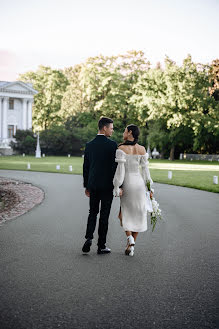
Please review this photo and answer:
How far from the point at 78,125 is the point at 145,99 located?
2117 centimetres

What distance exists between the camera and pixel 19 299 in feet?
13.5


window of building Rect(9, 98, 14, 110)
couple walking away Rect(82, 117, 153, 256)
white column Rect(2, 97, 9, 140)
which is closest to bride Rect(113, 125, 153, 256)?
couple walking away Rect(82, 117, 153, 256)

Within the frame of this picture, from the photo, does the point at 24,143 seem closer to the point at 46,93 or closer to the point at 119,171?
the point at 46,93

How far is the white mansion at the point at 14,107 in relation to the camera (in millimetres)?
67938

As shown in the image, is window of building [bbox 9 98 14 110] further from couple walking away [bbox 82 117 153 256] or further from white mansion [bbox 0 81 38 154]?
couple walking away [bbox 82 117 153 256]

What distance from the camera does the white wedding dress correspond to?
236 inches

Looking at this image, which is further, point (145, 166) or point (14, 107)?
point (14, 107)

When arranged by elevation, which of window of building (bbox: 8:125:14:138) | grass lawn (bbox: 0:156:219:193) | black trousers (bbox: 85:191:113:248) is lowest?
grass lawn (bbox: 0:156:219:193)

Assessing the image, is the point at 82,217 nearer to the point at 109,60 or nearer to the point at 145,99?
the point at 145,99

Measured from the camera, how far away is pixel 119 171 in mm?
5957

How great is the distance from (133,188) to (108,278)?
161 cm

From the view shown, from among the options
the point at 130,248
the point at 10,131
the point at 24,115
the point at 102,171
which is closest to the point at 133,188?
the point at 102,171

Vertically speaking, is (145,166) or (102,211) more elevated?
(145,166)

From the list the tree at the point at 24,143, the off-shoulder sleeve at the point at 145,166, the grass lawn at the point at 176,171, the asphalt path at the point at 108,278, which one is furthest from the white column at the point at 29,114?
the off-shoulder sleeve at the point at 145,166
